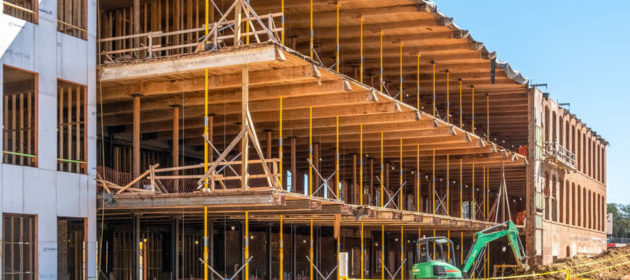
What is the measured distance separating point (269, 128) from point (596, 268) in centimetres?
1693

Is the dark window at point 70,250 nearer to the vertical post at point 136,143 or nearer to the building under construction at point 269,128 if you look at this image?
the building under construction at point 269,128

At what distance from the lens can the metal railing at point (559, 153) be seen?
48.0m

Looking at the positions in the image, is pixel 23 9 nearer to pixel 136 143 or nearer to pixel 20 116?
pixel 20 116

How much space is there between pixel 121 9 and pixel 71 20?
18.0ft

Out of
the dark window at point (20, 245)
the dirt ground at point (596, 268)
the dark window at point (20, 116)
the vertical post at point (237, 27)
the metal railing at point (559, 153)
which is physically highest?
the vertical post at point (237, 27)

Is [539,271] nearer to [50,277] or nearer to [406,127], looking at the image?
[406,127]

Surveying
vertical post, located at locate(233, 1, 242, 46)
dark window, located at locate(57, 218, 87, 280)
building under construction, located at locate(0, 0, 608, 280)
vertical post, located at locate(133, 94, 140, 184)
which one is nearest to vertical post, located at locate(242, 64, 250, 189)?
building under construction, located at locate(0, 0, 608, 280)

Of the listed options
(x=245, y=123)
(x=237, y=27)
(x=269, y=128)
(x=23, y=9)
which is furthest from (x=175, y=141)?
(x=269, y=128)

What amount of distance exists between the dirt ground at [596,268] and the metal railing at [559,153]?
19.2 ft

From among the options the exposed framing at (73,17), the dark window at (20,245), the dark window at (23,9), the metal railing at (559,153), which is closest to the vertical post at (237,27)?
the exposed framing at (73,17)

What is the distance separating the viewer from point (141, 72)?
25.0 metres

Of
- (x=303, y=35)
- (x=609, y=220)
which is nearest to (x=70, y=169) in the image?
(x=303, y=35)

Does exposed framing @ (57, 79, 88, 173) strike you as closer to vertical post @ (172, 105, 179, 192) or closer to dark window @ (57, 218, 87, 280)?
vertical post @ (172, 105, 179, 192)

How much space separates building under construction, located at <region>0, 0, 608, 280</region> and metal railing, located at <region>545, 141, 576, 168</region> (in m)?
0.21
